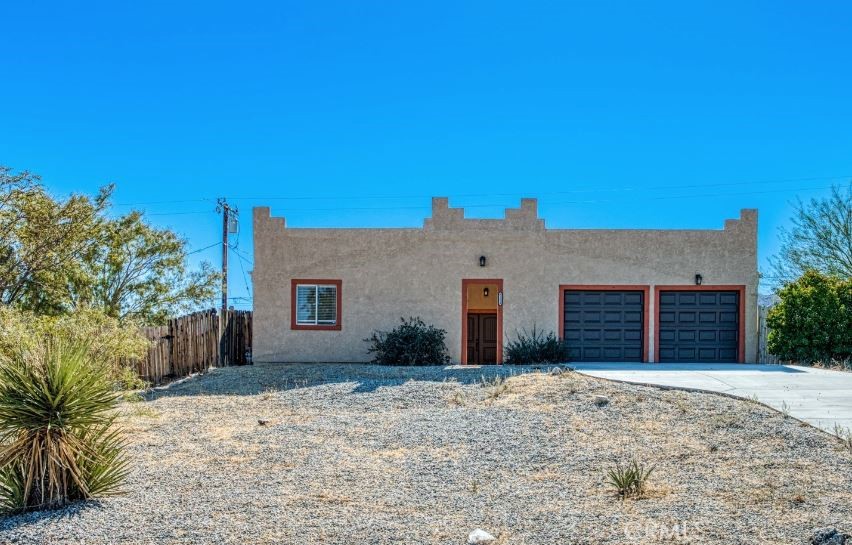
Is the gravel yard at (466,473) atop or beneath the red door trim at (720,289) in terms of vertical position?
beneath

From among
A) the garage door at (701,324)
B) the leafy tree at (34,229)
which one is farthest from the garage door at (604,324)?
the leafy tree at (34,229)

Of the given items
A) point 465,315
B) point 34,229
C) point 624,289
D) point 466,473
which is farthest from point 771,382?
→ point 34,229

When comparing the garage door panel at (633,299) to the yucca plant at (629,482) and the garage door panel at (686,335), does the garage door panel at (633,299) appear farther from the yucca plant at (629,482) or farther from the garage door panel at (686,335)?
the yucca plant at (629,482)

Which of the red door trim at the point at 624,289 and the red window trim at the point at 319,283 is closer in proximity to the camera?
the red door trim at the point at 624,289

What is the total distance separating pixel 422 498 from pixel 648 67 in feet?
44.9

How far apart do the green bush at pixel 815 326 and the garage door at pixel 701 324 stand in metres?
1.03

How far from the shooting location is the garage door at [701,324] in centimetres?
1812

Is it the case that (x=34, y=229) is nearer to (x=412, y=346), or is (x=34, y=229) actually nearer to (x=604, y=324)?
(x=412, y=346)

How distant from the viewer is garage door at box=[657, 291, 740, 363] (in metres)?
18.1

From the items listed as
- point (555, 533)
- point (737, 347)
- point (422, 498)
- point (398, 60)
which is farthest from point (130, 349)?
point (737, 347)

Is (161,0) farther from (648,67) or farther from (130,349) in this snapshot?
(648,67)

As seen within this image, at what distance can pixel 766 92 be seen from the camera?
55.9 ft

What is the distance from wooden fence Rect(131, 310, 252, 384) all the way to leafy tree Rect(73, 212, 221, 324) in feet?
8.98

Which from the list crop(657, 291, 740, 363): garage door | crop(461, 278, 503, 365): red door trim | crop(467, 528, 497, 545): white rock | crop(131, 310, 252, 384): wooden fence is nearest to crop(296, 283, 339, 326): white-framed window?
crop(131, 310, 252, 384): wooden fence
